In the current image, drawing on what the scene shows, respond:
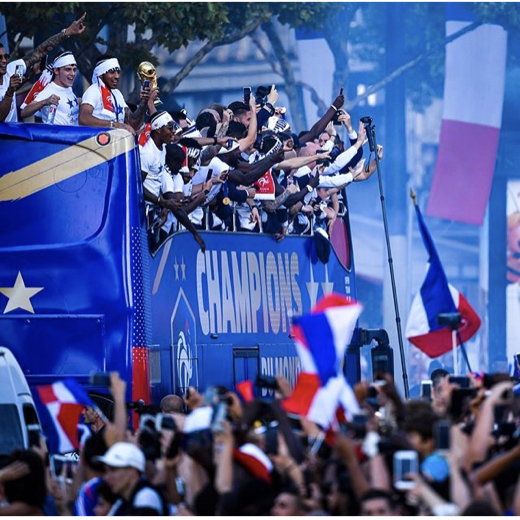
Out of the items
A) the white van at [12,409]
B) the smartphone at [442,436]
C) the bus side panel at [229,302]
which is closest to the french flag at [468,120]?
the bus side panel at [229,302]

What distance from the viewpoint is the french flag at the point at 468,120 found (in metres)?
45.0

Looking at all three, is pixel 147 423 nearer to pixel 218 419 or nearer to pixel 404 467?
pixel 218 419

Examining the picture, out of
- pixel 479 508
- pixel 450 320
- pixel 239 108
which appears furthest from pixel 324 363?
pixel 239 108

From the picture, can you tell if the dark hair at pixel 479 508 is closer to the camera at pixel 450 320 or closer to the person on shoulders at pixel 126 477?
the person on shoulders at pixel 126 477

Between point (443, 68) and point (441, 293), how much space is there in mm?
32214

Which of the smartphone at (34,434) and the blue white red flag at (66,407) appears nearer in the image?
the blue white red flag at (66,407)

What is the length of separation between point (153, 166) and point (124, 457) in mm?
5845

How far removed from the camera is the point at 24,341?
48.1 feet

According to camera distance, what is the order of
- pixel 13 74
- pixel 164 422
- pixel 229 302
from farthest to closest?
pixel 229 302
pixel 13 74
pixel 164 422

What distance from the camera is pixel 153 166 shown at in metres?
15.8

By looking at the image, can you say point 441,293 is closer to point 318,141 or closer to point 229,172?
point 229,172

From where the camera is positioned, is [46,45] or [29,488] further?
[46,45]

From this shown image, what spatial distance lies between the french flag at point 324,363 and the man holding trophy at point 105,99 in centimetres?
593

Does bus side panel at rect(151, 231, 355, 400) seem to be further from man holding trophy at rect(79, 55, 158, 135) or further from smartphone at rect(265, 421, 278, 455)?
smartphone at rect(265, 421, 278, 455)
